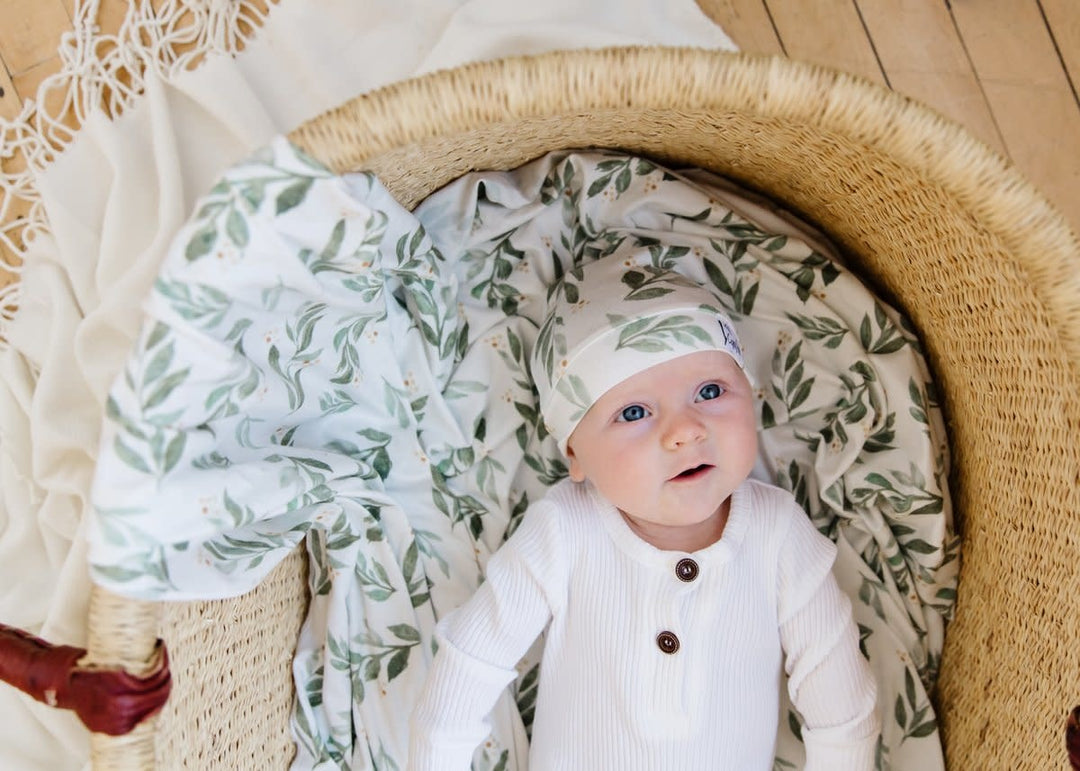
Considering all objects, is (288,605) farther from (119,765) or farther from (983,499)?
(983,499)

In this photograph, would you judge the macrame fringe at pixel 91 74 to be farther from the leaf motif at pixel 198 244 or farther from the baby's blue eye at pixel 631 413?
the baby's blue eye at pixel 631 413

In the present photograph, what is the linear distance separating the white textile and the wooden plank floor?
134 mm

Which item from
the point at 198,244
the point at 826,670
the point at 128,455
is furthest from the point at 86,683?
the point at 826,670

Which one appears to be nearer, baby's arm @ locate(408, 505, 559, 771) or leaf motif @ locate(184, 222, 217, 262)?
leaf motif @ locate(184, 222, 217, 262)

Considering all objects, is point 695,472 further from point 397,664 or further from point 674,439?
point 397,664

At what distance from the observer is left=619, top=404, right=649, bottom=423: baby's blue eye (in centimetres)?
105

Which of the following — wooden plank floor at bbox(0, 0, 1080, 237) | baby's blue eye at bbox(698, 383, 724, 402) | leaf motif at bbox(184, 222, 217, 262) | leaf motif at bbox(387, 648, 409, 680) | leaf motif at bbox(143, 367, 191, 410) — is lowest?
leaf motif at bbox(387, 648, 409, 680)

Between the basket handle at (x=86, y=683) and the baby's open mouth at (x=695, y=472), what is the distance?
516mm

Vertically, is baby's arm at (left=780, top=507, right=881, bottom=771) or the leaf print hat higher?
the leaf print hat

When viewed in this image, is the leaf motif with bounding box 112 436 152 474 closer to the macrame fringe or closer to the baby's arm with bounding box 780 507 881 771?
the macrame fringe

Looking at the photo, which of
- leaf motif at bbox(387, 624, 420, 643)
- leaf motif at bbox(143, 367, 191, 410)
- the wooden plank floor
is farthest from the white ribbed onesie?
the wooden plank floor

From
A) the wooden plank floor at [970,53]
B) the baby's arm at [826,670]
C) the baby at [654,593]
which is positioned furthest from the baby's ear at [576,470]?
the wooden plank floor at [970,53]

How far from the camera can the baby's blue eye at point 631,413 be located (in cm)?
105

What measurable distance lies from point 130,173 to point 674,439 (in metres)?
0.73
